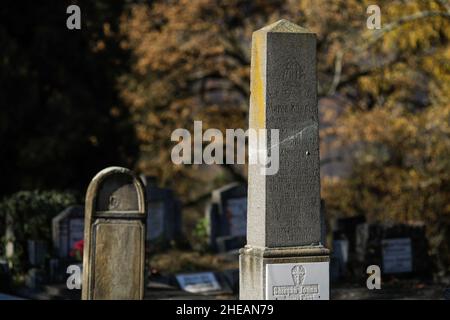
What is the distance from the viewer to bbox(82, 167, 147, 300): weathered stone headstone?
12.1m

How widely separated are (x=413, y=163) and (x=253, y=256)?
12.8 meters

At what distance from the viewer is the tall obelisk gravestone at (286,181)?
409 inches

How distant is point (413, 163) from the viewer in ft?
74.2

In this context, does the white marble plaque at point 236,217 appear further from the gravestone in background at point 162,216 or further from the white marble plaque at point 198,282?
the white marble plaque at point 198,282

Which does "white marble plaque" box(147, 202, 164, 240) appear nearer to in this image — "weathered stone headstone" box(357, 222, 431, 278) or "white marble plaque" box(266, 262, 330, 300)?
"weathered stone headstone" box(357, 222, 431, 278)

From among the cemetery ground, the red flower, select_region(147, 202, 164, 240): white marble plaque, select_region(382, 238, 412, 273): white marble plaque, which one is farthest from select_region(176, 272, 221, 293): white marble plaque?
select_region(147, 202, 164, 240): white marble plaque

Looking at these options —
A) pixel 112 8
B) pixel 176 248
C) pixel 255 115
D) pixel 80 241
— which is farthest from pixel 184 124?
pixel 255 115

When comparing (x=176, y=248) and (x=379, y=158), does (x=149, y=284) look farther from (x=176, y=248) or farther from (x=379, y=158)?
(x=379, y=158)

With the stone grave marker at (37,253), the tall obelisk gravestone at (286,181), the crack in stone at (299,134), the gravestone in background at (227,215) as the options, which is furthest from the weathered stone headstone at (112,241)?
the gravestone in background at (227,215)

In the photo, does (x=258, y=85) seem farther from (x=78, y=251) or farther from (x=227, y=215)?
(x=227, y=215)

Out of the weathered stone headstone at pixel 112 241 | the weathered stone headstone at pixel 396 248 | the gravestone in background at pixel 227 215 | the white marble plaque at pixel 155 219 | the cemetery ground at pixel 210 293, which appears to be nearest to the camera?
the weathered stone headstone at pixel 112 241

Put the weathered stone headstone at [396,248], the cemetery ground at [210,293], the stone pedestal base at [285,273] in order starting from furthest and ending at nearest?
1. the weathered stone headstone at [396,248]
2. the cemetery ground at [210,293]
3. the stone pedestal base at [285,273]

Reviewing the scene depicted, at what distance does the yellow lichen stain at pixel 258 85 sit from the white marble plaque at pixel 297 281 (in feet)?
5.13

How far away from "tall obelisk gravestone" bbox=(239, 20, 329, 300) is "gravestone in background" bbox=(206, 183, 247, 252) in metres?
8.53
